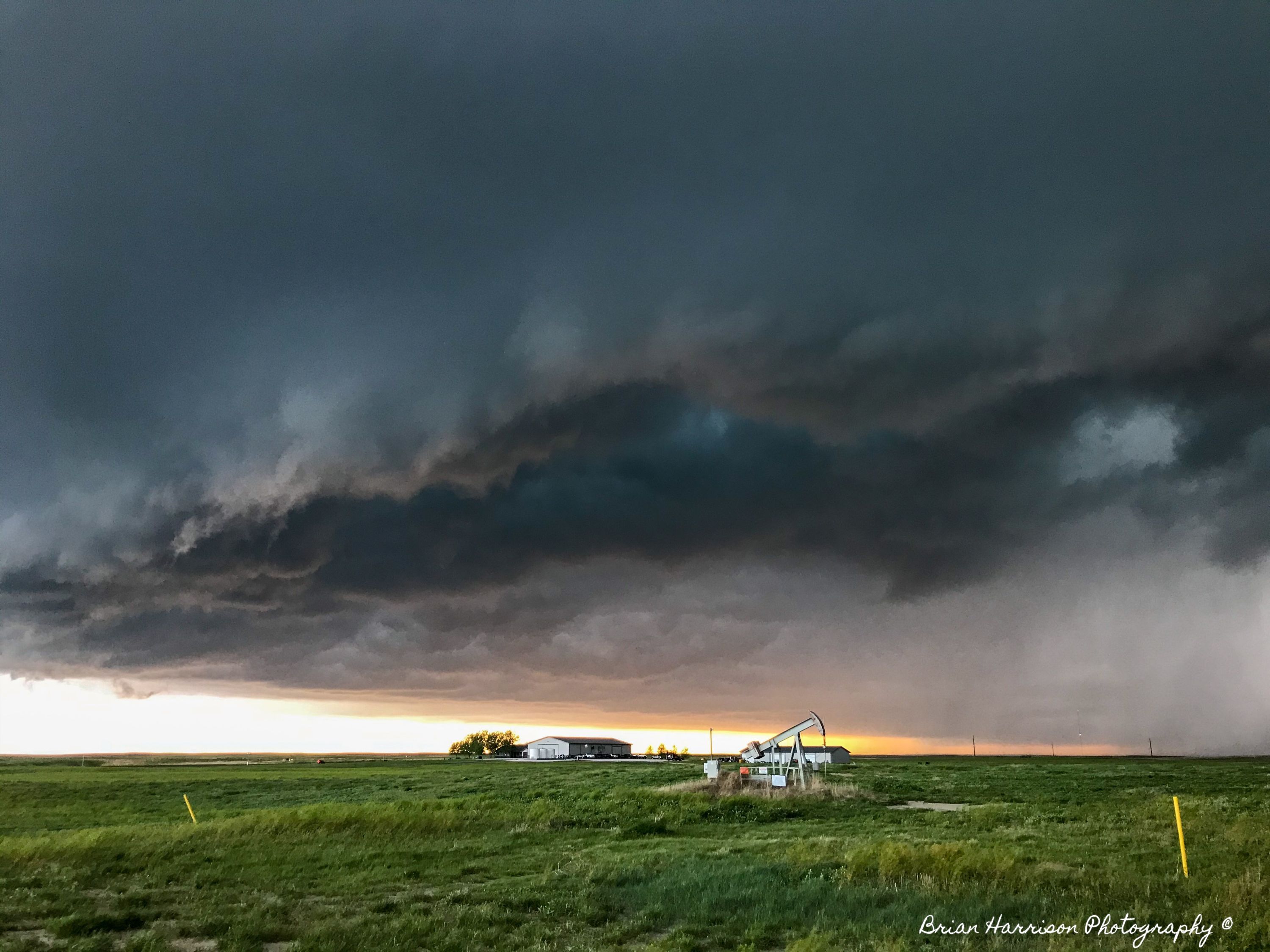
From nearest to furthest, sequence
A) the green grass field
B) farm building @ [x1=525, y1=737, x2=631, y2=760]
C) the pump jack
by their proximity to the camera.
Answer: the green grass field < the pump jack < farm building @ [x1=525, y1=737, x2=631, y2=760]

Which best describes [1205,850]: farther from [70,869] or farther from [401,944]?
[70,869]

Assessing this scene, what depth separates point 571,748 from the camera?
181250mm

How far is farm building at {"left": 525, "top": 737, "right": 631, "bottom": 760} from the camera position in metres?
179

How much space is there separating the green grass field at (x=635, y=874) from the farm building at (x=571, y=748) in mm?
138349

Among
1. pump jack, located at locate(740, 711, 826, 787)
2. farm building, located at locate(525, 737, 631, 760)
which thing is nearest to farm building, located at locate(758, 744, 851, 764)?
pump jack, located at locate(740, 711, 826, 787)

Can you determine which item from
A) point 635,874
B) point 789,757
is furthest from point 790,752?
point 635,874

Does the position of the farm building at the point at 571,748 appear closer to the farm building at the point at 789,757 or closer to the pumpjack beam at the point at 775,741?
the farm building at the point at 789,757

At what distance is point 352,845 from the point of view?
2920 cm

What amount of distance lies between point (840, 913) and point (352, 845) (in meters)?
19.8

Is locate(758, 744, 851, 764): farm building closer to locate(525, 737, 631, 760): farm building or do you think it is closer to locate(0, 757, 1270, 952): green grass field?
locate(0, 757, 1270, 952): green grass field

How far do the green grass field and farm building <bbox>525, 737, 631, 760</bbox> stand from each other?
138 m

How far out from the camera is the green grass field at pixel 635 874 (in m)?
15.1

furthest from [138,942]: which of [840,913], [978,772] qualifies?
[978,772]

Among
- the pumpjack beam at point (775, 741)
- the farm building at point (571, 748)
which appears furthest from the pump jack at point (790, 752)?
the farm building at point (571, 748)
